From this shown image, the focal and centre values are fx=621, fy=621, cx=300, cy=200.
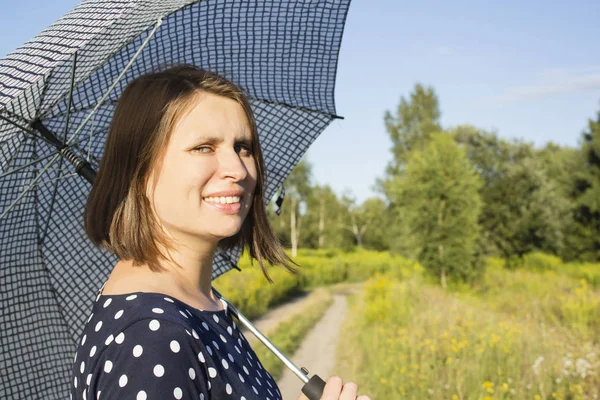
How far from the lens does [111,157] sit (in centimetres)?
161

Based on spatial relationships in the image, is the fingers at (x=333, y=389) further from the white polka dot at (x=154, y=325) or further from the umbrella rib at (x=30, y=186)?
the umbrella rib at (x=30, y=186)

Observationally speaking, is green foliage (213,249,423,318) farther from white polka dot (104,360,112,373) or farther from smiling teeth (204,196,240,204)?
white polka dot (104,360,112,373)

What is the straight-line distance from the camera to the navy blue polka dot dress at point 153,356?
1181 millimetres

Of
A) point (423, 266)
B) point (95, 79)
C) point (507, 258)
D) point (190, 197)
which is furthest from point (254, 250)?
point (507, 258)

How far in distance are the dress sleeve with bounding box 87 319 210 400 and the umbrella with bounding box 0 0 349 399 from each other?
807mm

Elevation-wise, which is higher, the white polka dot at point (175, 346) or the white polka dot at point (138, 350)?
the white polka dot at point (175, 346)

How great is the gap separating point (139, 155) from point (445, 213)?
648 inches

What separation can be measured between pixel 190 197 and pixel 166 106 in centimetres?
23

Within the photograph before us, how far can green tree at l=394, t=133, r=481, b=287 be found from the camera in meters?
17.1

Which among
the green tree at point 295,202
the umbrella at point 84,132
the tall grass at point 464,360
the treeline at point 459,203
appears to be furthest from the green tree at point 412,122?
the umbrella at point 84,132

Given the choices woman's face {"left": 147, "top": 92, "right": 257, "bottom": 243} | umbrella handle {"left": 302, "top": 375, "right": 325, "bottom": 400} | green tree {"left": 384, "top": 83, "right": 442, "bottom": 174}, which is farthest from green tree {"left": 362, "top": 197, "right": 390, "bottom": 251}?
woman's face {"left": 147, "top": 92, "right": 257, "bottom": 243}

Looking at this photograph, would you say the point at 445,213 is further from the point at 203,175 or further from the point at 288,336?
the point at 203,175

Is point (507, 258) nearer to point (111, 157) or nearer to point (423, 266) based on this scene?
point (423, 266)

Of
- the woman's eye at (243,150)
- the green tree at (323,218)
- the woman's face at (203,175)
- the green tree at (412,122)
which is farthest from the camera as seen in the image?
the green tree at (323,218)
